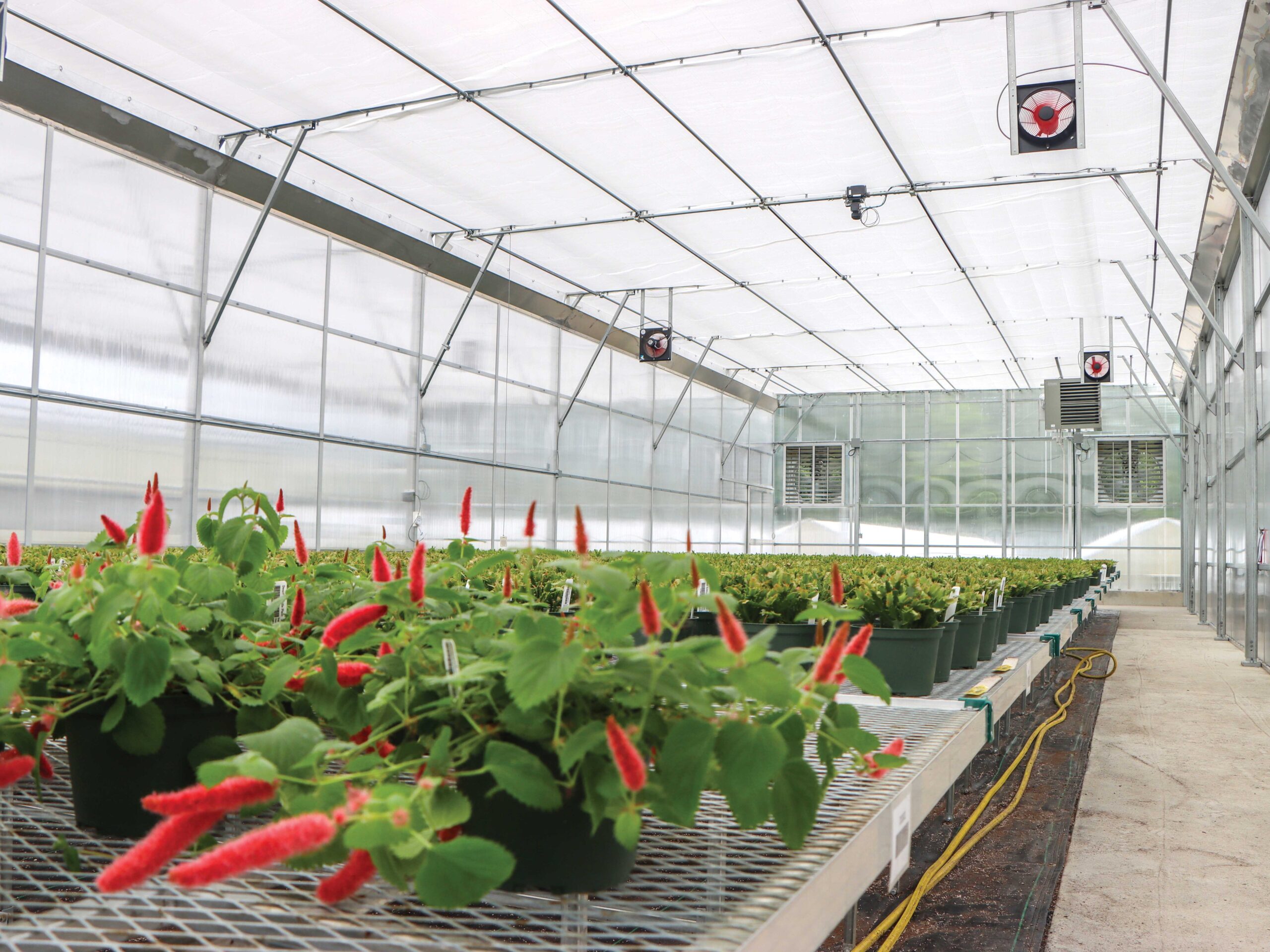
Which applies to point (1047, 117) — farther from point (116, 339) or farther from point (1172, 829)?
point (116, 339)

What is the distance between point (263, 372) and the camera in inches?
411

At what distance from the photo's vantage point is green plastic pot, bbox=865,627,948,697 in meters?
2.62

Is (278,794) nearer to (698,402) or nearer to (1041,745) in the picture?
(1041,745)

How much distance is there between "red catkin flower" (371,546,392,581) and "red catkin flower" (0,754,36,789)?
0.35 meters

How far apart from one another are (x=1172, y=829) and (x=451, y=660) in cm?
401

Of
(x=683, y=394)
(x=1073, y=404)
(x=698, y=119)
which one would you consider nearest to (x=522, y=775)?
(x=698, y=119)

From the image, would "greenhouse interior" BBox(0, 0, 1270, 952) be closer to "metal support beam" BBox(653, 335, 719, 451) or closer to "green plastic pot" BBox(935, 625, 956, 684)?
"green plastic pot" BBox(935, 625, 956, 684)

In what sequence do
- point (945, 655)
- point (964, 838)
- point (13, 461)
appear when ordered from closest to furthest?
1. point (945, 655)
2. point (964, 838)
3. point (13, 461)

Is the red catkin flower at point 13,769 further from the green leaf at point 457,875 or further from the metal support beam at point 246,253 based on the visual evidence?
the metal support beam at point 246,253

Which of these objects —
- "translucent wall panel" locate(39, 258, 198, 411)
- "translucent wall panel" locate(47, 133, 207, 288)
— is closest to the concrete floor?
"translucent wall panel" locate(39, 258, 198, 411)

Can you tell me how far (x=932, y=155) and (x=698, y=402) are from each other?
1128 centimetres

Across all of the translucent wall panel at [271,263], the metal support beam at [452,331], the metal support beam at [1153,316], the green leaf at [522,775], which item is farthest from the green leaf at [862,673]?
the metal support beam at [1153,316]

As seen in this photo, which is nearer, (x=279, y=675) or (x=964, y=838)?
(x=279, y=675)

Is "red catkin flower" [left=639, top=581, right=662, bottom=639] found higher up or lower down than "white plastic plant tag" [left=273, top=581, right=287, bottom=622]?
higher up
